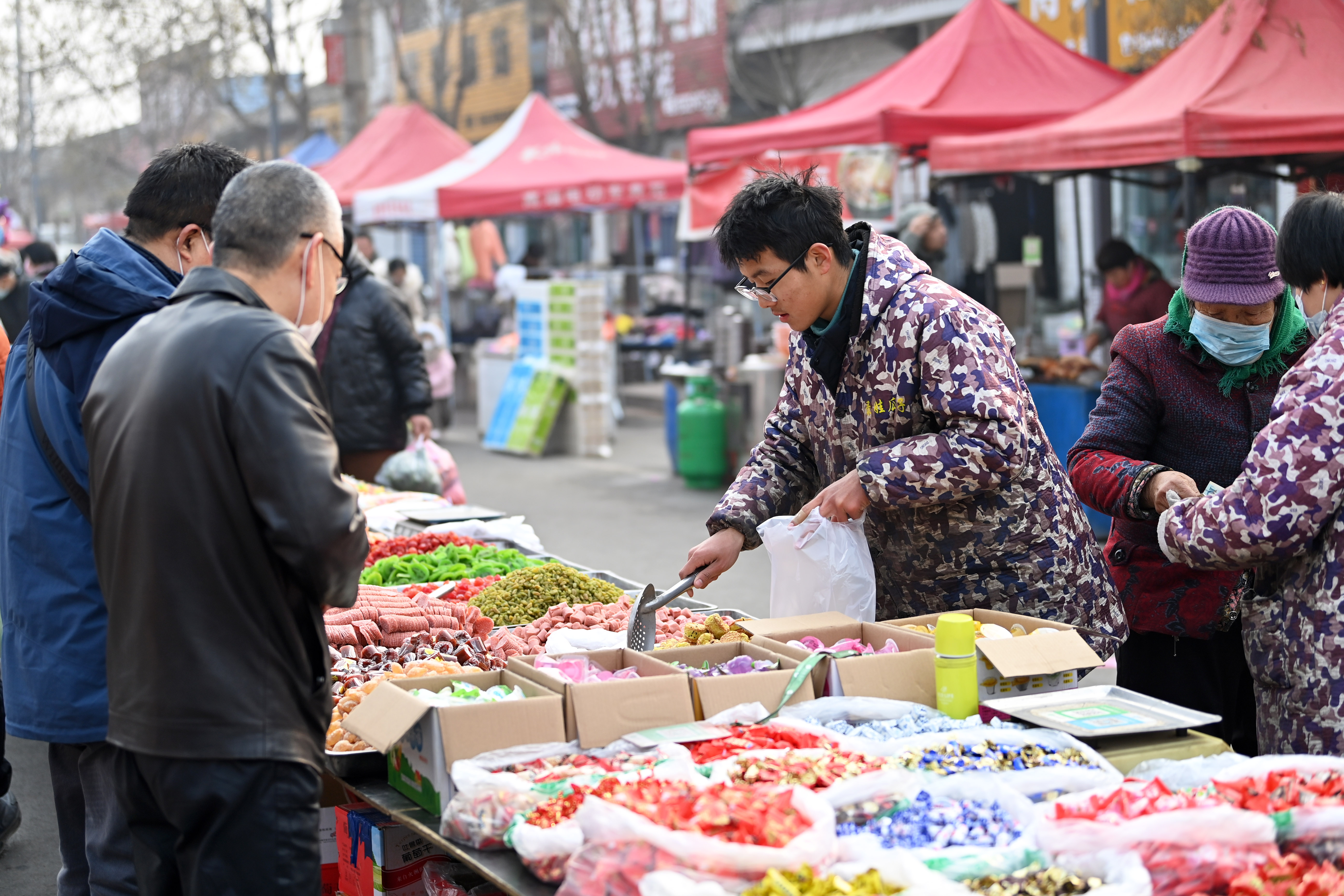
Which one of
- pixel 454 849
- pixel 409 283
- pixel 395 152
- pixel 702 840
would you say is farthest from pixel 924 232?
pixel 395 152

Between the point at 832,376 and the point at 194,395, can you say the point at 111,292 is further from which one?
the point at 832,376

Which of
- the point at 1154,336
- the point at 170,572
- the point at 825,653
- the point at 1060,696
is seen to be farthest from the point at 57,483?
the point at 1154,336

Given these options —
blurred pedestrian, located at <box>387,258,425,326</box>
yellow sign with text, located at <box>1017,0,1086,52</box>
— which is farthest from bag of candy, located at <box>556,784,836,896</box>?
yellow sign with text, located at <box>1017,0,1086,52</box>

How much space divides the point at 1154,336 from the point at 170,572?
2.54 m

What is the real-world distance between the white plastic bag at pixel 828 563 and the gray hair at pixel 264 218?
5.33ft

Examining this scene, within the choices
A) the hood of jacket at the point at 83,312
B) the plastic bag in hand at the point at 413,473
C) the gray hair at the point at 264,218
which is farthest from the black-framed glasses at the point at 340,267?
the plastic bag in hand at the point at 413,473

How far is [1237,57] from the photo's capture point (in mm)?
7949

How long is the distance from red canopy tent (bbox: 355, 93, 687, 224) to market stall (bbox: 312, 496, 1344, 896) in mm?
11614

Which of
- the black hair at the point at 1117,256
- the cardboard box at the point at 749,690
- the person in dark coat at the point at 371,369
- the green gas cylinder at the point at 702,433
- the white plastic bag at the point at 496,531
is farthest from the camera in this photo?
the green gas cylinder at the point at 702,433

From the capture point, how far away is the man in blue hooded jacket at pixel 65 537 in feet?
9.37

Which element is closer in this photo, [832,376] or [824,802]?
[824,802]

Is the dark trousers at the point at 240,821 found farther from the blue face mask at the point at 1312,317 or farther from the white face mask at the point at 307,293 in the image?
the blue face mask at the point at 1312,317

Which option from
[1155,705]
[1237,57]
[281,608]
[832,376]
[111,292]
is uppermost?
[1237,57]

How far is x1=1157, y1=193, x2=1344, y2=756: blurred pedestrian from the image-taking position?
2.59 meters
